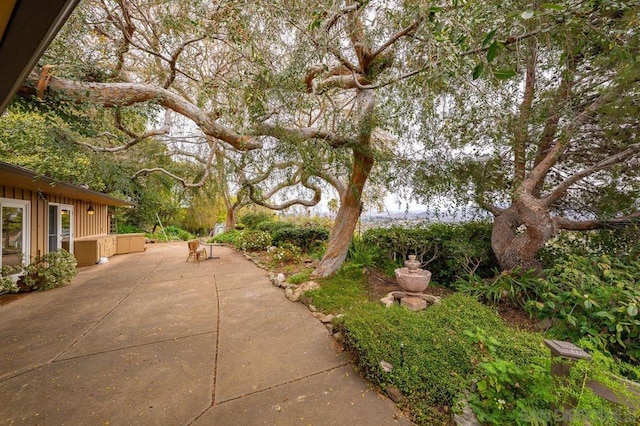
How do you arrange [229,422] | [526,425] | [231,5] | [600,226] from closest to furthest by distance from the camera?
[526,425] → [229,422] → [231,5] → [600,226]

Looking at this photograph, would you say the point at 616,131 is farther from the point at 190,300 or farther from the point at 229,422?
the point at 190,300

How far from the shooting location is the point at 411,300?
374 cm

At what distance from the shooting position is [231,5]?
2705 mm

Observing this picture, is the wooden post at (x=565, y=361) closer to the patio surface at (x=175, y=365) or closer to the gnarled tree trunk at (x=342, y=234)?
the patio surface at (x=175, y=365)

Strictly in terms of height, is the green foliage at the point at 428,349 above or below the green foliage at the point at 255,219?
below

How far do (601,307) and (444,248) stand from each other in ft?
8.24

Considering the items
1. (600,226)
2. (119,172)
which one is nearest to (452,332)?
(600,226)

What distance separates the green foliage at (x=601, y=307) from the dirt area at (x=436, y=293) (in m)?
0.31

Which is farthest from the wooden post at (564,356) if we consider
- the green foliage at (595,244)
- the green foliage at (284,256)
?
the green foliage at (284,256)

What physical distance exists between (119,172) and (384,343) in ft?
34.8

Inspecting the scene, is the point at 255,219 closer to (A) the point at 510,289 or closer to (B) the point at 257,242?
(B) the point at 257,242

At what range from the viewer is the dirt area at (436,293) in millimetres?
3374

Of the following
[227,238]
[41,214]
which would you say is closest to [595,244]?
[41,214]

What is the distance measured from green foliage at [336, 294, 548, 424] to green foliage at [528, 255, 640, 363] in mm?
682
